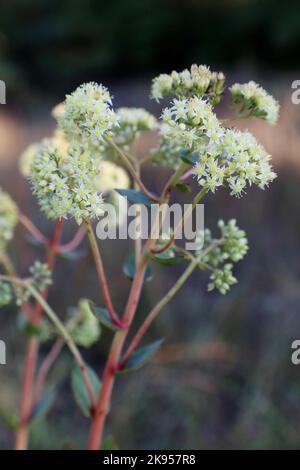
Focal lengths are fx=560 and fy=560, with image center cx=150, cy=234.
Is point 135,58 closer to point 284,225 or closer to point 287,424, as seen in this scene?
point 284,225

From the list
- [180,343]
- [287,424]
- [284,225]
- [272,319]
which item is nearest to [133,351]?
[287,424]

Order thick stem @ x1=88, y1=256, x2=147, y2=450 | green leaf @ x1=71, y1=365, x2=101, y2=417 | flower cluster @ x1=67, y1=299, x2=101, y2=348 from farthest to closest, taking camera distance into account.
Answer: flower cluster @ x1=67, y1=299, x2=101, y2=348 → green leaf @ x1=71, y1=365, x2=101, y2=417 → thick stem @ x1=88, y1=256, x2=147, y2=450

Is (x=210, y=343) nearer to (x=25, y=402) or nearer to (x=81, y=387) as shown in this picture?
(x=25, y=402)

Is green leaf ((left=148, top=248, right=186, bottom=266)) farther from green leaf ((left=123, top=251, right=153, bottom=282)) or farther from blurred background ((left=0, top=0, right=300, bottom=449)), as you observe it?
blurred background ((left=0, top=0, right=300, bottom=449))

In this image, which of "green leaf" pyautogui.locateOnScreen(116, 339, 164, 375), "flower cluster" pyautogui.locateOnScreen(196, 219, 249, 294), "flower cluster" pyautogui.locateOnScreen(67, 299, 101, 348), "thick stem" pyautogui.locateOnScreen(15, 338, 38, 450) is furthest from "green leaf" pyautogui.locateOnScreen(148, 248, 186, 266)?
"thick stem" pyautogui.locateOnScreen(15, 338, 38, 450)

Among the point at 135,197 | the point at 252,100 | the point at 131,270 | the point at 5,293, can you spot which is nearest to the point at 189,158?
the point at 135,197

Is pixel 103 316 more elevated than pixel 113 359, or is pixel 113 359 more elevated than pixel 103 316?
pixel 103 316
